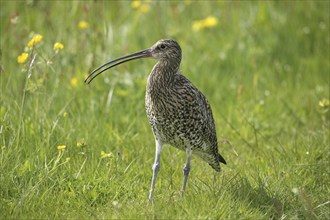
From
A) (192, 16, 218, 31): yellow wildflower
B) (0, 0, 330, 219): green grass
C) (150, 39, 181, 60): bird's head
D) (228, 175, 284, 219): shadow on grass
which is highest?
(150, 39, 181, 60): bird's head

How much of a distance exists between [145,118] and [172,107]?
1916 mm

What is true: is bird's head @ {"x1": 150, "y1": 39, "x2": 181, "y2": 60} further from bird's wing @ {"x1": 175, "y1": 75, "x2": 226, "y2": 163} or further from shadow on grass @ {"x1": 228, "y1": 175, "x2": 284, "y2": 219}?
shadow on grass @ {"x1": 228, "y1": 175, "x2": 284, "y2": 219}

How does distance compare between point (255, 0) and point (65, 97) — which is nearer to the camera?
point (65, 97)

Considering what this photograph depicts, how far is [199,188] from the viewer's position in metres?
5.51

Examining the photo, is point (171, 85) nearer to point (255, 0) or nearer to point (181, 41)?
point (181, 41)

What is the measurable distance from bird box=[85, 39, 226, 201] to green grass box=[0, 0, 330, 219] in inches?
13.0

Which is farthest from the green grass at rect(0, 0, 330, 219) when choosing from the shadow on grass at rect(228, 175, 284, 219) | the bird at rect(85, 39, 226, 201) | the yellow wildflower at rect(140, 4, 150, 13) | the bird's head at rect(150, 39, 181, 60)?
the bird's head at rect(150, 39, 181, 60)

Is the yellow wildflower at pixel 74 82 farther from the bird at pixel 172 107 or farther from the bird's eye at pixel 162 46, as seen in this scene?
the bird's eye at pixel 162 46

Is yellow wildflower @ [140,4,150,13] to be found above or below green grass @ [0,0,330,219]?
above

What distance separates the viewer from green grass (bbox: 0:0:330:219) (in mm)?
5344

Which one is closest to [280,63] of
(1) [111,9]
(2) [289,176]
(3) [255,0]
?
(3) [255,0]

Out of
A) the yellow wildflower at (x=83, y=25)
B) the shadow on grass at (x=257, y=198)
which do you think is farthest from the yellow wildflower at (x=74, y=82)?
the shadow on grass at (x=257, y=198)

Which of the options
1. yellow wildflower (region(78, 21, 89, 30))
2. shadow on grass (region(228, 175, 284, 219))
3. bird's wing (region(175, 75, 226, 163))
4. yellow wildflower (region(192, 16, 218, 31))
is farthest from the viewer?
yellow wildflower (region(192, 16, 218, 31))

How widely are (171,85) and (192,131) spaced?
1.48 feet
